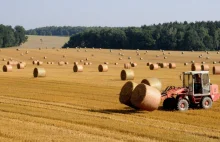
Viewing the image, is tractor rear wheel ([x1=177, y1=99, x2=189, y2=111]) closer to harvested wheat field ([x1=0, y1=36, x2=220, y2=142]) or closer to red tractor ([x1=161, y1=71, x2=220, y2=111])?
red tractor ([x1=161, y1=71, x2=220, y2=111])

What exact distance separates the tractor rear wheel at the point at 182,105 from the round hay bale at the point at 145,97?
119 centimetres

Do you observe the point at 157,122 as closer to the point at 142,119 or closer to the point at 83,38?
the point at 142,119

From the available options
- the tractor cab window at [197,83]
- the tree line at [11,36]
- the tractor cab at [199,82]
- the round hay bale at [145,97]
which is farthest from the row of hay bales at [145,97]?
the tree line at [11,36]

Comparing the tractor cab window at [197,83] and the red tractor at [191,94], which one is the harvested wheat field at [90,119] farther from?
the tractor cab window at [197,83]

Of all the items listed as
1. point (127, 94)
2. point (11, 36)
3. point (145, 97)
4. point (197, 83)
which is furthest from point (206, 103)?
point (11, 36)

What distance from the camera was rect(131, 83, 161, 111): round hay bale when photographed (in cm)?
1947

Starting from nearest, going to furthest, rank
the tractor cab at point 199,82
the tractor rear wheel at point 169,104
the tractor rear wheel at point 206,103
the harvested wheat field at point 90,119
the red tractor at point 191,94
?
1. the harvested wheat field at point 90,119
2. the red tractor at point 191,94
3. the tractor rear wheel at point 169,104
4. the tractor rear wheel at point 206,103
5. the tractor cab at point 199,82

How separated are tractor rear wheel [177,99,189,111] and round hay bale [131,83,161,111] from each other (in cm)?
119

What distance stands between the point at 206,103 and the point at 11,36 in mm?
120632

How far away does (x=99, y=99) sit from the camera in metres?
25.1

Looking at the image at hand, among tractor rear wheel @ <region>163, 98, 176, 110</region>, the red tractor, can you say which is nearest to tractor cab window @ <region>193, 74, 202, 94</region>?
the red tractor

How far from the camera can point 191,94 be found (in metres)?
21.4

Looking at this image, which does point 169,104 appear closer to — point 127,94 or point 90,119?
point 127,94

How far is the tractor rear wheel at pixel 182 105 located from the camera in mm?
20500
